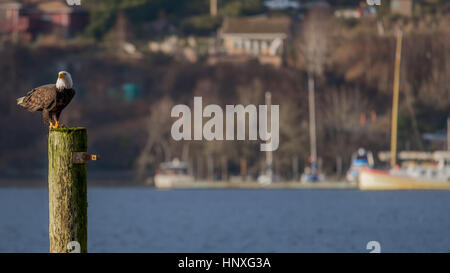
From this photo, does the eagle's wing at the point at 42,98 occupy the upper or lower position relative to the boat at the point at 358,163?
upper

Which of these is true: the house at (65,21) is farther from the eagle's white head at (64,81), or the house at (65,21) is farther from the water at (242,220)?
the eagle's white head at (64,81)

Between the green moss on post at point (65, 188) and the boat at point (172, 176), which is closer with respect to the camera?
the green moss on post at point (65, 188)

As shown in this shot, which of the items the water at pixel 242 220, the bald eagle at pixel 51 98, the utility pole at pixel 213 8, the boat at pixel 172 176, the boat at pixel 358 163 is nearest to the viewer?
the bald eagle at pixel 51 98

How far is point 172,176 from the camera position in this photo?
3066 inches

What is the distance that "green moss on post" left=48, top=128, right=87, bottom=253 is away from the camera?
1362 centimetres

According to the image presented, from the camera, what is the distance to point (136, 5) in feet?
362

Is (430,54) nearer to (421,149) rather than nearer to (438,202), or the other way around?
(421,149)

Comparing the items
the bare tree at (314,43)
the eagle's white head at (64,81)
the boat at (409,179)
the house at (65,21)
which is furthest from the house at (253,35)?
the eagle's white head at (64,81)

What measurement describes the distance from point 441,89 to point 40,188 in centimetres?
2840

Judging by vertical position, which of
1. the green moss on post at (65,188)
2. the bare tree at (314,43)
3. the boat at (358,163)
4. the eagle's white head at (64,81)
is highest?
the eagle's white head at (64,81)

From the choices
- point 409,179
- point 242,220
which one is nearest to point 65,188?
point 242,220

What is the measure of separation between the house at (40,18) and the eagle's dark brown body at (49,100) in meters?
88.7

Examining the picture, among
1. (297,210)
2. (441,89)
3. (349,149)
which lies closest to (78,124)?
(349,149)

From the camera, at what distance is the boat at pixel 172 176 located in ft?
256
